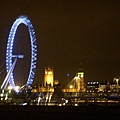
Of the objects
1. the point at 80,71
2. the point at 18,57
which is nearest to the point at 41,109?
the point at 18,57

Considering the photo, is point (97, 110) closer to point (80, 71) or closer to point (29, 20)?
point (29, 20)

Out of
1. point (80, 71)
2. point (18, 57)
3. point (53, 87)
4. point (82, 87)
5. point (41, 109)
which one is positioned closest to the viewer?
point (41, 109)

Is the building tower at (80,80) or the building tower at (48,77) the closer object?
the building tower at (48,77)

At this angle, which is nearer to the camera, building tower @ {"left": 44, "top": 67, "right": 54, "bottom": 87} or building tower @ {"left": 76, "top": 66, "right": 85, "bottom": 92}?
building tower @ {"left": 44, "top": 67, "right": 54, "bottom": 87}

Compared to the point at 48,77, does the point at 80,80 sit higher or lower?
higher

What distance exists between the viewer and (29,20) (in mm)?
59438

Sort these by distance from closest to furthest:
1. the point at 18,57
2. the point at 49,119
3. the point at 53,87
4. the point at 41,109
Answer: the point at 49,119
the point at 41,109
the point at 18,57
the point at 53,87

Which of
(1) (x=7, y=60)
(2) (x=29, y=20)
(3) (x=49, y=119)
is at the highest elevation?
(2) (x=29, y=20)

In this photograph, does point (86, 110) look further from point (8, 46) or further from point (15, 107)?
point (8, 46)

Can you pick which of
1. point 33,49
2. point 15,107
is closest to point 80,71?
point 33,49

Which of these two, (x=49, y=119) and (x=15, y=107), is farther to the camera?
(x=15, y=107)

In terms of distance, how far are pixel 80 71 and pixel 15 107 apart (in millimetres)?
127684

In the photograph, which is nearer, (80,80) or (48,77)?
(48,77)

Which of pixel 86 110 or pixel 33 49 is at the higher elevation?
pixel 33 49
